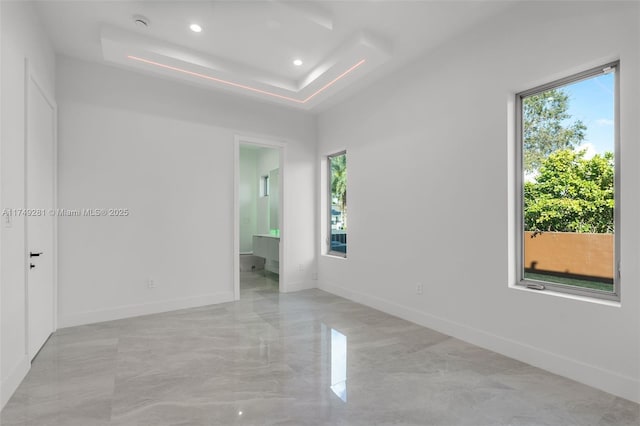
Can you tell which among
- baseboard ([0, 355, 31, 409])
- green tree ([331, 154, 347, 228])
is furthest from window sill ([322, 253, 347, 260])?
baseboard ([0, 355, 31, 409])

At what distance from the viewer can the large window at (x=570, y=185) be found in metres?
2.37

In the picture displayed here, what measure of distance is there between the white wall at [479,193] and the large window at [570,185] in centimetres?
16

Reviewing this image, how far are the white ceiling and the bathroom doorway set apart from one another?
2469mm

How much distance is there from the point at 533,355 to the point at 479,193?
A: 146cm

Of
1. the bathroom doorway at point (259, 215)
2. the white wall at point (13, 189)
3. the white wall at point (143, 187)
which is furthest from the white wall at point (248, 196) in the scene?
the white wall at point (13, 189)

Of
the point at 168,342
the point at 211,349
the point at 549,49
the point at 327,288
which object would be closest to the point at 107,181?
the point at 168,342

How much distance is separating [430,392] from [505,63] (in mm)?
2864

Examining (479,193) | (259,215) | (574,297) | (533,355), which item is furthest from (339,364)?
(259,215)

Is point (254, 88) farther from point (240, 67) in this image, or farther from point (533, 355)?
point (533, 355)

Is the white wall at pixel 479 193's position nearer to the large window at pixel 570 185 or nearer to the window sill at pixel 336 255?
the large window at pixel 570 185

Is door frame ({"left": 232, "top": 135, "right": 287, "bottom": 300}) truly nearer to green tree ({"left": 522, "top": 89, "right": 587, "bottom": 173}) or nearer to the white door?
the white door

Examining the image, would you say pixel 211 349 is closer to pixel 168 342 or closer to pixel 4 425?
pixel 168 342

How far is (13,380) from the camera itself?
2.22 meters

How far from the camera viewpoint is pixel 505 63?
9.45 feet
